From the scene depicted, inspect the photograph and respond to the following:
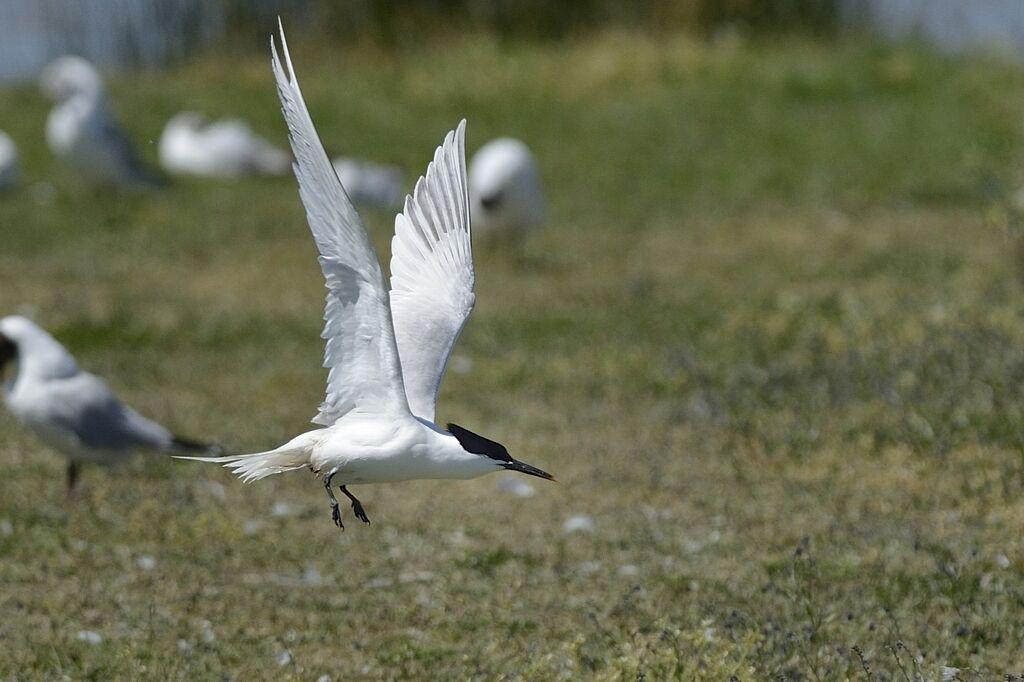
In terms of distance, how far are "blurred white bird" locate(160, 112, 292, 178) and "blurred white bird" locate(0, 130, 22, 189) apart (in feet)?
4.97

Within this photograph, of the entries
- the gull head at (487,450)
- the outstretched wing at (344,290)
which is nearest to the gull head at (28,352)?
the outstretched wing at (344,290)

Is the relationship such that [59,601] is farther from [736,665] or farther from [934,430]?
[934,430]

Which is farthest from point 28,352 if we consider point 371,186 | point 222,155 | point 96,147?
point 222,155

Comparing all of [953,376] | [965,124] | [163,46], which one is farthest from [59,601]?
[163,46]

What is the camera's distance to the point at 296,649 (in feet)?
14.6

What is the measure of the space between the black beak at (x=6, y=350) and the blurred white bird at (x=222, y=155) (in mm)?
7690

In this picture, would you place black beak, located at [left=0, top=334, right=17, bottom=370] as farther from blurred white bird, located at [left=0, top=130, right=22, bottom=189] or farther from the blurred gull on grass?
blurred white bird, located at [left=0, top=130, right=22, bottom=189]

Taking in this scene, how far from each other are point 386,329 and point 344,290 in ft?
0.49

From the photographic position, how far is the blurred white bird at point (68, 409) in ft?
19.5

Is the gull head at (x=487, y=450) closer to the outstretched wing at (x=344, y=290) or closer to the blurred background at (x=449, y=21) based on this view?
the outstretched wing at (x=344, y=290)

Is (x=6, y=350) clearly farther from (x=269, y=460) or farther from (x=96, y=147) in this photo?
(x=96, y=147)

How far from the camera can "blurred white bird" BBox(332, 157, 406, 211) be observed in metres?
12.8

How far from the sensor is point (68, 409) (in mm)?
5949

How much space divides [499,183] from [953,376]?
4.51 m
